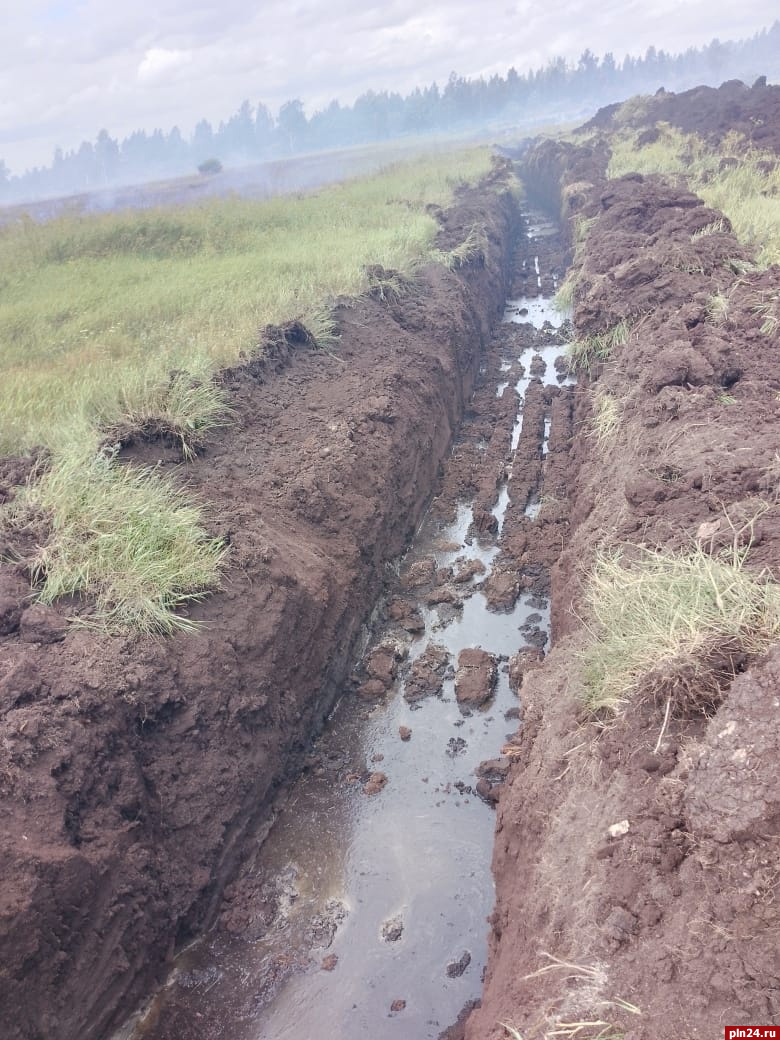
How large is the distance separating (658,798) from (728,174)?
568 inches

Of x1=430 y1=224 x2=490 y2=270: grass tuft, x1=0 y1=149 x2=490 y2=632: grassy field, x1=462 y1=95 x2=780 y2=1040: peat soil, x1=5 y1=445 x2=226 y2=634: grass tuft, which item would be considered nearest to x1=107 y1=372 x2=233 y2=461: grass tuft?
x1=0 y1=149 x2=490 y2=632: grassy field

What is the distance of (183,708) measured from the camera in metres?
4.04

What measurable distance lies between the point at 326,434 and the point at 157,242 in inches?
345

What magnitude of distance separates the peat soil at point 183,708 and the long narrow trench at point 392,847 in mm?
187

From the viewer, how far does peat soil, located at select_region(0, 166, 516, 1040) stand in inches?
127

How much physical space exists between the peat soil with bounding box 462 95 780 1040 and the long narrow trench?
43cm

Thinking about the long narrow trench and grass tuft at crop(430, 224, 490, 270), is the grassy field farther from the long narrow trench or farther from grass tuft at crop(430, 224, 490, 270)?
the long narrow trench

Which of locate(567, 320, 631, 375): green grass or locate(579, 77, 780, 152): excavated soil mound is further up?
locate(579, 77, 780, 152): excavated soil mound

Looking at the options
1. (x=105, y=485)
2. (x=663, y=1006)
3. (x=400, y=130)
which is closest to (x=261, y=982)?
(x=663, y=1006)

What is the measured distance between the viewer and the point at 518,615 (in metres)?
5.89

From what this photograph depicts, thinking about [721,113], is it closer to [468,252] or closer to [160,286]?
[468,252]

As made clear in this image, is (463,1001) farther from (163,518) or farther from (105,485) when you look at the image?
(105,485)

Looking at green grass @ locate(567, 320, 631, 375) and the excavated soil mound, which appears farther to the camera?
the excavated soil mound

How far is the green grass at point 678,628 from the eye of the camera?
2830 mm
